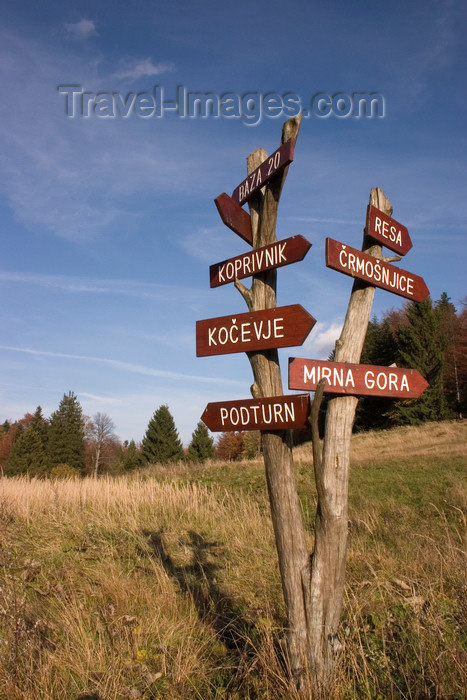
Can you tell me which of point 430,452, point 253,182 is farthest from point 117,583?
point 430,452

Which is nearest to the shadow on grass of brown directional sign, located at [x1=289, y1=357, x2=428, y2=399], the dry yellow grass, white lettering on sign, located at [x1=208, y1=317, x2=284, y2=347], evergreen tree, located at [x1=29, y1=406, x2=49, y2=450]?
brown directional sign, located at [x1=289, y1=357, x2=428, y2=399]

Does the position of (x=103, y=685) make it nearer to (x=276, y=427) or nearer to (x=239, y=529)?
(x=276, y=427)

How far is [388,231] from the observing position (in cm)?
340

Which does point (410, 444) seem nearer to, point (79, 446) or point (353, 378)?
point (353, 378)

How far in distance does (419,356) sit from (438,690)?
34.1m

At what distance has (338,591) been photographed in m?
2.82

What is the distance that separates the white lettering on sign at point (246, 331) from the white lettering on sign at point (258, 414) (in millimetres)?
457

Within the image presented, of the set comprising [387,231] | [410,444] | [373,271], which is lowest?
[410,444]

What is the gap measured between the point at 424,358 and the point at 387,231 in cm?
3318

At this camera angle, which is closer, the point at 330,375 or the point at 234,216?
the point at 330,375

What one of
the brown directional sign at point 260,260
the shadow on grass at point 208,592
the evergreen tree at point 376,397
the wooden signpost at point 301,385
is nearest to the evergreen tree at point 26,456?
the evergreen tree at point 376,397

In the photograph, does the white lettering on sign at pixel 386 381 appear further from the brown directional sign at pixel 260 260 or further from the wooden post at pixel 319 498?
the brown directional sign at pixel 260 260

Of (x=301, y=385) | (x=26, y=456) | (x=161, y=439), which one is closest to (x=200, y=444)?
(x=161, y=439)

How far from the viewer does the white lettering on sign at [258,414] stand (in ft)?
9.22
